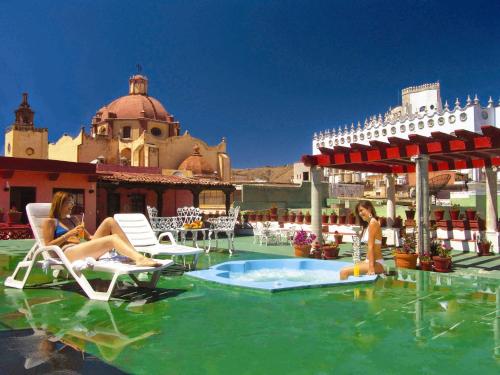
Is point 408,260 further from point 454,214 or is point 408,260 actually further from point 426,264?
point 454,214

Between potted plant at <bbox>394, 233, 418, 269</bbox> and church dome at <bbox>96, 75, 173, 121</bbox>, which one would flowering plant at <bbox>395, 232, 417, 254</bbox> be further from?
church dome at <bbox>96, 75, 173, 121</bbox>

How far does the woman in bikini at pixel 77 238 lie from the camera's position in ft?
20.8

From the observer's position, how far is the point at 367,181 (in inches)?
1695

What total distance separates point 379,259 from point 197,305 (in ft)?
12.1

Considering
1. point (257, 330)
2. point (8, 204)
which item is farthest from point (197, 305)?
point (8, 204)

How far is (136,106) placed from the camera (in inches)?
1719

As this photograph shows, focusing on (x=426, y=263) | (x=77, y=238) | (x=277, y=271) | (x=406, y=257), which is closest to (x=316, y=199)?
(x=277, y=271)

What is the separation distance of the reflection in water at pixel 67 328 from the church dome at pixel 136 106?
38682 mm

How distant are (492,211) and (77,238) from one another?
10961 millimetres

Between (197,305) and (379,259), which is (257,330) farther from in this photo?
(379,259)

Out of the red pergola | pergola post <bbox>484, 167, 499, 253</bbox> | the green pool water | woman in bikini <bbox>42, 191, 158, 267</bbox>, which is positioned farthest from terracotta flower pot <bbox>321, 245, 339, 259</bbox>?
woman in bikini <bbox>42, 191, 158, 267</bbox>

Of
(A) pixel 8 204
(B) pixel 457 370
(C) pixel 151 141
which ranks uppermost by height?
(C) pixel 151 141

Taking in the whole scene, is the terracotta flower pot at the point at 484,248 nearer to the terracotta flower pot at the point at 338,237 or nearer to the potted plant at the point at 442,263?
the potted plant at the point at 442,263

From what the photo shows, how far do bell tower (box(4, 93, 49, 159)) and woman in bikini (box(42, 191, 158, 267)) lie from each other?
3590 centimetres
